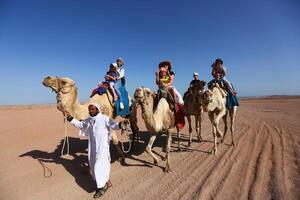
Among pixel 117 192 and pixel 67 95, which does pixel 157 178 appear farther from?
pixel 67 95

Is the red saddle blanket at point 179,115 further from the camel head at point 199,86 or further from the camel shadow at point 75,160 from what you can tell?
the camel shadow at point 75,160

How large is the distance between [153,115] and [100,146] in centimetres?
161

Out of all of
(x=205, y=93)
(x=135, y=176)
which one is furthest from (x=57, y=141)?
(x=205, y=93)

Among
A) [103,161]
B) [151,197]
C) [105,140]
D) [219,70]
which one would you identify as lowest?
[151,197]

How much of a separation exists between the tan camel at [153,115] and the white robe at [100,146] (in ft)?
2.78

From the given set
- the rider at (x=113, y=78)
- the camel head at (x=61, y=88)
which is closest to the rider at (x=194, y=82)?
the rider at (x=113, y=78)

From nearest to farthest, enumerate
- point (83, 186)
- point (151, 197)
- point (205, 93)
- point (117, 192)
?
point (151, 197)
point (117, 192)
point (83, 186)
point (205, 93)

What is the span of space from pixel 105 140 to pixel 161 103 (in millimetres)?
2157

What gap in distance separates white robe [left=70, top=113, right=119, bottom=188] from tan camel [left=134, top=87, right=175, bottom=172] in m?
0.85

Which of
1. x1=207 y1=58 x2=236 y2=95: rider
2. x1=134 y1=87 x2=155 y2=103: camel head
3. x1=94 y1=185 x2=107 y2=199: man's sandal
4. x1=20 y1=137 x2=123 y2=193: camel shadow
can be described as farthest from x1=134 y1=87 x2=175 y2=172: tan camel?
x1=207 y1=58 x2=236 y2=95: rider

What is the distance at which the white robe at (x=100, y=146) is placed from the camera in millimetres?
4992

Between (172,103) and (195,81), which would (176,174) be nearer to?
(172,103)

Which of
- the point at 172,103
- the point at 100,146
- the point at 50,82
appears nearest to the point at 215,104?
the point at 172,103

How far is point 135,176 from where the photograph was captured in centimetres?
582
